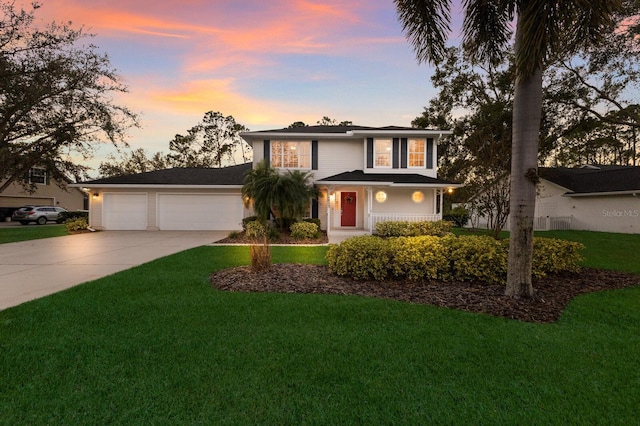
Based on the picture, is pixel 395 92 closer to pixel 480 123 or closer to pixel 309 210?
pixel 480 123

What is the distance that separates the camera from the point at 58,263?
791 centimetres

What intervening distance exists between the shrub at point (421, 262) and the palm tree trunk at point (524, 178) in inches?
49.4

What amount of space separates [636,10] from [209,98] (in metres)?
16.0

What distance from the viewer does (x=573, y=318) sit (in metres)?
4.11

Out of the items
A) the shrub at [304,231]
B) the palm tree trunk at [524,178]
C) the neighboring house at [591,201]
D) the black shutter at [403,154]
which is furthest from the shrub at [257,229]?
the neighboring house at [591,201]

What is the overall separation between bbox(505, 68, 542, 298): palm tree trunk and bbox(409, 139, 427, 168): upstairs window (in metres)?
11.4

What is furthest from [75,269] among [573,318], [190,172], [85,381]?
[190,172]

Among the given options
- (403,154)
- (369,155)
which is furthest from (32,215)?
(403,154)

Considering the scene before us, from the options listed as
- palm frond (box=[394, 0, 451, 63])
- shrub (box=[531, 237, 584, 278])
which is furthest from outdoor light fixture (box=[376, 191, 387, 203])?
palm frond (box=[394, 0, 451, 63])

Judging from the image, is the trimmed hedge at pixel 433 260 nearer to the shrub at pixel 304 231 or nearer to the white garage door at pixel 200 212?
the shrub at pixel 304 231

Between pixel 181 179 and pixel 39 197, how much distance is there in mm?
25424

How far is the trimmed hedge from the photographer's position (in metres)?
5.79

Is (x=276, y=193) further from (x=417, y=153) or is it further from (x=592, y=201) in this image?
(x=592, y=201)

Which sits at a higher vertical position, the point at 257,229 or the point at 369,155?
the point at 369,155
